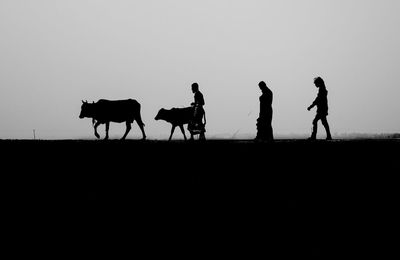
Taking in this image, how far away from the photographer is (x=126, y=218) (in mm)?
5875

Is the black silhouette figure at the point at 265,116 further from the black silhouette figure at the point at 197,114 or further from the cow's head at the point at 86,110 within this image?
the cow's head at the point at 86,110

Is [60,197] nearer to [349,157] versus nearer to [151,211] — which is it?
[151,211]

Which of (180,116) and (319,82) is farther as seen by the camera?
(180,116)

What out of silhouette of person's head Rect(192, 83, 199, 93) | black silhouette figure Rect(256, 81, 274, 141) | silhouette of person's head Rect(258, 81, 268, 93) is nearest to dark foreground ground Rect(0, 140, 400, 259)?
silhouette of person's head Rect(258, 81, 268, 93)

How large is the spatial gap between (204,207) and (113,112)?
1976cm

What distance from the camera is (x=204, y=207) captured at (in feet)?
20.8

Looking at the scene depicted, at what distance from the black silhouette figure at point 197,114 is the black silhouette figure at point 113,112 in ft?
15.0

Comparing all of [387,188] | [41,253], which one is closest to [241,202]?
[387,188]

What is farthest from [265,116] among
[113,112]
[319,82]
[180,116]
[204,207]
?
[204,207]

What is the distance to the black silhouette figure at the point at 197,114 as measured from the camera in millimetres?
19684

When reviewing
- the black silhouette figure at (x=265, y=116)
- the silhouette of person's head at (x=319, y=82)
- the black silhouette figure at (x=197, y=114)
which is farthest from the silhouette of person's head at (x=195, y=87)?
the silhouette of person's head at (x=319, y=82)

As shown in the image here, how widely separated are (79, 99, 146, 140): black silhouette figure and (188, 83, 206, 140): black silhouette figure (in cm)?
457

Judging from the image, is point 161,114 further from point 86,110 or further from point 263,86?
point 263,86

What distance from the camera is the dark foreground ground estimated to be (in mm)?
4754
